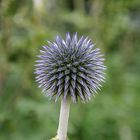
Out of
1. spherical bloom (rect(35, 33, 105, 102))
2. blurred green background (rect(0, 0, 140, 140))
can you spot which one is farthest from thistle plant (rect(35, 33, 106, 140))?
blurred green background (rect(0, 0, 140, 140))

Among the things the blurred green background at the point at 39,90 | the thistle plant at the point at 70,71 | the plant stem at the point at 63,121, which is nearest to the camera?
the plant stem at the point at 63,121

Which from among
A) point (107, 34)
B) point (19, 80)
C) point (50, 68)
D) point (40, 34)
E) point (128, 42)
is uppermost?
point (128, 42)

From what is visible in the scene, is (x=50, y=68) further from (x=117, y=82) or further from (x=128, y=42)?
(x=128, y=42)

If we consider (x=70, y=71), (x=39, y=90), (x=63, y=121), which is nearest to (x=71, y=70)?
(x=70, y=71)

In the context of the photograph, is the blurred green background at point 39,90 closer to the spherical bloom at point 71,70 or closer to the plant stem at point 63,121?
the spherical bloom at point 71,70

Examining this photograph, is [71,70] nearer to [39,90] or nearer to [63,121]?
[63,121]

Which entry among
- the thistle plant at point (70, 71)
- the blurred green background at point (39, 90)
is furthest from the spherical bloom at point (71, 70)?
the blurred green background at point (39, 90)

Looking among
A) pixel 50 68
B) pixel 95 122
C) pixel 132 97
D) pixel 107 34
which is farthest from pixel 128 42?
pixel 50 68
